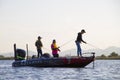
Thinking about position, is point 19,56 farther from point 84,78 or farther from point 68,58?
point 84,78

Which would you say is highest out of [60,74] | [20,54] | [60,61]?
[20,54]

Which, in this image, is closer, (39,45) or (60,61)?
(60,61)

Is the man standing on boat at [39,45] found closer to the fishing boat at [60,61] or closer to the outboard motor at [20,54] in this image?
the fishing boat at [60,61]

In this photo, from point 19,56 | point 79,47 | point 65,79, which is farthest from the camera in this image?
point 19,56

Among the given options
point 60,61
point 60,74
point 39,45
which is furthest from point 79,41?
point 60,74

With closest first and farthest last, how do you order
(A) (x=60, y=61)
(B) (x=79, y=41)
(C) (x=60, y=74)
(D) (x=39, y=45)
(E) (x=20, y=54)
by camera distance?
1. (C) (x=60, y=74)
2. (B) (x=79, y=41)
3. (A) (x=60, y=61)
4. (D) (x=39, y=45)
5. (E) (x=20, y=54)

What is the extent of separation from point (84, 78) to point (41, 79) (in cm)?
243

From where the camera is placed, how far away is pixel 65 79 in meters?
23.8

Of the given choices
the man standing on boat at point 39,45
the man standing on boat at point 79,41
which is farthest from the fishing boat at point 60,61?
the man standing on boat at point 39,45

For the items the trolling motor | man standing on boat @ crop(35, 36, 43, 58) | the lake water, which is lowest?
the lake water

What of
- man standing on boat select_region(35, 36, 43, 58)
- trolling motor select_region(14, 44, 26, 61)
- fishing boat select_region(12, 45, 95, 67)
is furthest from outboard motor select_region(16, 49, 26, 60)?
man standing on boat select_region(35, 36, 43, 58)

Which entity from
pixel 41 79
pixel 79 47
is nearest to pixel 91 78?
pixel 41 79

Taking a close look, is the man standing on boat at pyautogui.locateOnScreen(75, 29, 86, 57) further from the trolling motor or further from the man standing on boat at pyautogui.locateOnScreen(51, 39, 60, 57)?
the trolling motor

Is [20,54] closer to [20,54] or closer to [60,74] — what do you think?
[20,54]
